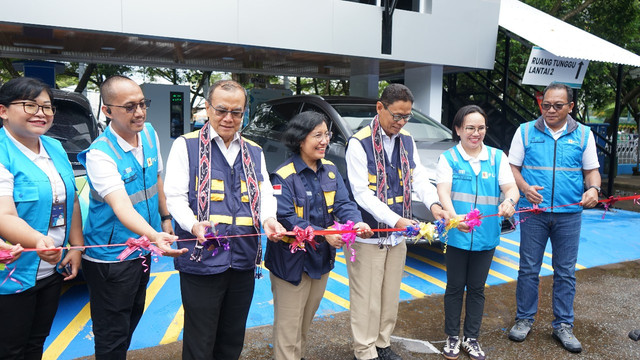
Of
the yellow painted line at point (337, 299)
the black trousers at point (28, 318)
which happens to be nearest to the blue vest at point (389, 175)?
the yellow painted line at point (337, 299)

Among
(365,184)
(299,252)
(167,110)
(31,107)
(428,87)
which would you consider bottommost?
(299,252)

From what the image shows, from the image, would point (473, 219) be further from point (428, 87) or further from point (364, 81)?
point (364, 81)

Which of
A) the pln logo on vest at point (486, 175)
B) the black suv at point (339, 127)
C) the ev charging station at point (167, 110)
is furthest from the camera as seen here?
the ev charging station at point (167, 110)

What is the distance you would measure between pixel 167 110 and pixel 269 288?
21.6 ft

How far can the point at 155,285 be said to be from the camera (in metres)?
4.88

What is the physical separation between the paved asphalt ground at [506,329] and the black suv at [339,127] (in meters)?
1.18

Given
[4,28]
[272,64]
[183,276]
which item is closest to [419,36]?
[272,64]

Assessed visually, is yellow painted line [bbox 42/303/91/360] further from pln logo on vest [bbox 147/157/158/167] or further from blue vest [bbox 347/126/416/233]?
blue vest [bbox 347/126/416/233]

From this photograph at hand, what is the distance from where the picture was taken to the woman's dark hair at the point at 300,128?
9.60ft

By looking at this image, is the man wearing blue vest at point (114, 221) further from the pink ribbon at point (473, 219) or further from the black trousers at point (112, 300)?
the pink ribbon at point (473, 219)

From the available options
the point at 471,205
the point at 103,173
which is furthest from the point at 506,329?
the point at 103,173

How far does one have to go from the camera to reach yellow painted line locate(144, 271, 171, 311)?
457 cm

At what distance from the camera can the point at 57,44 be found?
9.00m

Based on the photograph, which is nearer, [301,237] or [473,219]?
[301,237]
